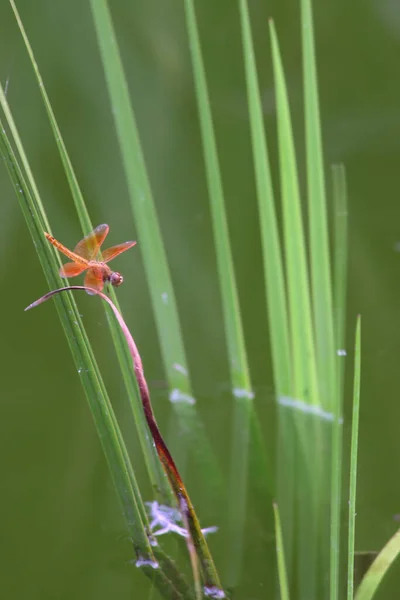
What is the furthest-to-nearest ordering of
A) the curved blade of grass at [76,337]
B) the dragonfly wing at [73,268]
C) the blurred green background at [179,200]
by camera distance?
the blurred green background at [179,200], the dragonfly wing at [73,268], the curved blade of grass at [76,337]

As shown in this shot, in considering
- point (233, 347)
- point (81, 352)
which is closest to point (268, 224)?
point (233, 347)

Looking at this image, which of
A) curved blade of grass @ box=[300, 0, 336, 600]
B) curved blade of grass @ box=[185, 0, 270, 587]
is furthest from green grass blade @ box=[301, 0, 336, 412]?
curved blade of grass @ box=[185, 0, 270, 587]

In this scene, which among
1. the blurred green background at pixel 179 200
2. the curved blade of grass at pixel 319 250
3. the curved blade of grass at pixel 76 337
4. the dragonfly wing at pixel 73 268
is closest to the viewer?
the curved blade of grass at pixel 76 337

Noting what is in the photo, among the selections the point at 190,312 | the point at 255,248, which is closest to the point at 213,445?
the point at 190,312

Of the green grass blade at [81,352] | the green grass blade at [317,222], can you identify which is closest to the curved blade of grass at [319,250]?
the green grass blade at [317,222]

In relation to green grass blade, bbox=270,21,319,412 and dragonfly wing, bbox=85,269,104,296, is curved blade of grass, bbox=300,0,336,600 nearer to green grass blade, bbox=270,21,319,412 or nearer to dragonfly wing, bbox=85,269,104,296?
green grass blade, bbox=270,21,319,412

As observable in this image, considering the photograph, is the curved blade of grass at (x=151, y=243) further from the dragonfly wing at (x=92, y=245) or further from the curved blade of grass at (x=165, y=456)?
the curved blade of grass at (x=165, y=456)

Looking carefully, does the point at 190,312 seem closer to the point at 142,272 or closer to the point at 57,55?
the point at 142,272

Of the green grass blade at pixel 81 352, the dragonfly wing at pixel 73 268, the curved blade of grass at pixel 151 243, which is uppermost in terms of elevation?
the curved blade of grass at pixel 151 243
